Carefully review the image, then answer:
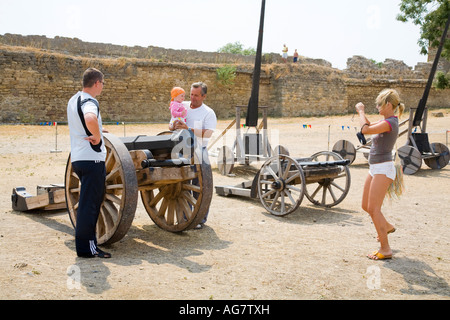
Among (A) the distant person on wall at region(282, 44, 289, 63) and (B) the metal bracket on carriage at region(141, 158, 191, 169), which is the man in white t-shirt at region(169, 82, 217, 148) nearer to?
(B) the metal bracket on carriage at region(141, 158, 191, 169)

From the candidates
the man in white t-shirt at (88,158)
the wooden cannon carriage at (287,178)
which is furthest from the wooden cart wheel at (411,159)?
the man in white t-shirt at (88,158)

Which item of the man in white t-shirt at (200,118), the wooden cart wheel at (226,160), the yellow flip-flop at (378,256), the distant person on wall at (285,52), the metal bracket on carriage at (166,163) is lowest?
the yellow flip-flop at (378,256)

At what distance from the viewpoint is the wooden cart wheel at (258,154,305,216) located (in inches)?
238

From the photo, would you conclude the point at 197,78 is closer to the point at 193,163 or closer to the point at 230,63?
the point at 230,63

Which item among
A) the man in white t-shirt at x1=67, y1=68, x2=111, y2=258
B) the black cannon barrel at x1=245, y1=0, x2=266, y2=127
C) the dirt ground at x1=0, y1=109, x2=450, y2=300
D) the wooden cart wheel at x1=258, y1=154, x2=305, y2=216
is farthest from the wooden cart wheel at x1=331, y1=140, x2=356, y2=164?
the man in white t-shirt at x1=67, y1=68, x2=111, y2=258

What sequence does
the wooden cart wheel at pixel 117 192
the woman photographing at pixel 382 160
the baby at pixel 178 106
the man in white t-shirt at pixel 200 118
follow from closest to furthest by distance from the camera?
the wooden cart wheel at pixel 117 192, the woman photographing at pixel 382 160, the baby at pixel 178 106, the man in white t-shirt at pixel 200 118

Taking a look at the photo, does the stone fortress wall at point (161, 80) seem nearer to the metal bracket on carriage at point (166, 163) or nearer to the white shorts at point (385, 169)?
the metal bracket on carriage at point (166, 163)

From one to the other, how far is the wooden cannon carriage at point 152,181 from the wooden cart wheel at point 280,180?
140cm

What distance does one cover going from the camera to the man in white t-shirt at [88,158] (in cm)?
395

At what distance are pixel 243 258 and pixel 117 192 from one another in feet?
4.57

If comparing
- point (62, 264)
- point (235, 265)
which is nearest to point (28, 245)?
point (62, 264)

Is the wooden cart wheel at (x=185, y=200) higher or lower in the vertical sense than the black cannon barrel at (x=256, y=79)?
lower

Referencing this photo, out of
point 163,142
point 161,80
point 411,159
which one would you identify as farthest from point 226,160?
point 161,80
